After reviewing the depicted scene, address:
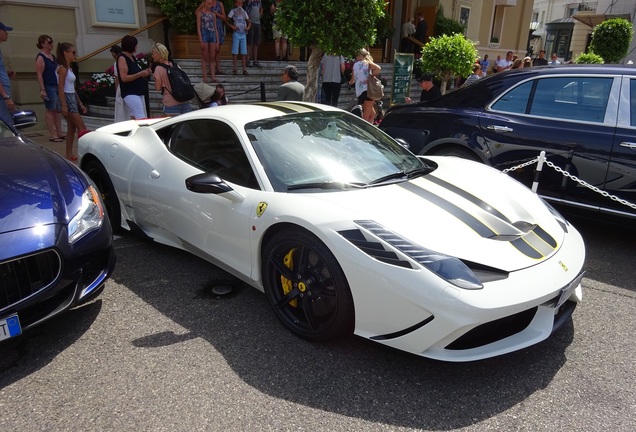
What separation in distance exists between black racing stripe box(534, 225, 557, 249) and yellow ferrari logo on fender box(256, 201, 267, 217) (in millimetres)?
1615

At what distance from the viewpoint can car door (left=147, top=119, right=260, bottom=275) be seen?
308 centimetres

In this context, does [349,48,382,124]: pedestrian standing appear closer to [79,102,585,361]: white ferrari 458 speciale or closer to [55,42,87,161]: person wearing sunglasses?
[55,42,87,161]: person wearing sunglasses

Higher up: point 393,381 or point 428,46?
point 428,46

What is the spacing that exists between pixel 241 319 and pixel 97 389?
36.9 inches

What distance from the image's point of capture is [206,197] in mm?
3256

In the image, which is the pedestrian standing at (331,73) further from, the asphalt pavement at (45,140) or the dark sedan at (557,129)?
the asphalt pavement at (45,140)

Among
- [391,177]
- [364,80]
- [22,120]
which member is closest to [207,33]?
[364,80]

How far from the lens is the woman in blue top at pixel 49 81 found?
24.6ft

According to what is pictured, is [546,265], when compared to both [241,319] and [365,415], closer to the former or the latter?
[365,415]

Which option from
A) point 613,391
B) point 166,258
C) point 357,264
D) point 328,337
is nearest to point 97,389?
point 328,337

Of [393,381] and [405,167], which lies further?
[405,167]

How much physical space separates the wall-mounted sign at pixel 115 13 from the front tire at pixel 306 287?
371 inches

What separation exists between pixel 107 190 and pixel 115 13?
7.71 m

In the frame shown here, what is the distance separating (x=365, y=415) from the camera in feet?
7.47
